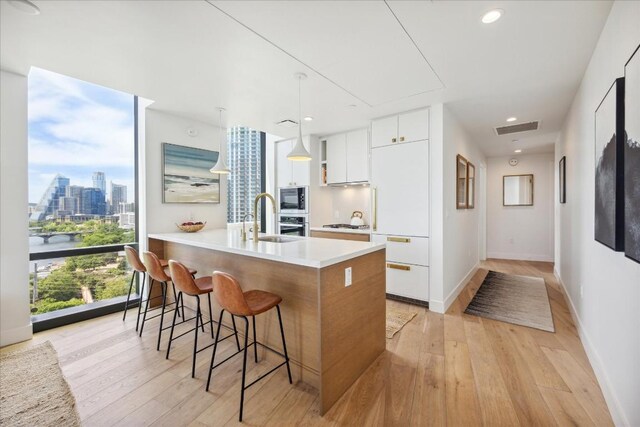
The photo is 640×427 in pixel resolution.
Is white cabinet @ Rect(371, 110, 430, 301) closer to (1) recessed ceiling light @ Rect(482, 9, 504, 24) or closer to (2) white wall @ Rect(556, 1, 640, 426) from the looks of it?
(2) white wall @ Rect(556, 1, 640, 426)

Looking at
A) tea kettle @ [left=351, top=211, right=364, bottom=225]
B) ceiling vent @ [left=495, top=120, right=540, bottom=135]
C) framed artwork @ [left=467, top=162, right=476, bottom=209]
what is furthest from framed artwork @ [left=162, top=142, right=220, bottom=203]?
ceiling vent @ [left=495, top=120, right=540, bottom=135]

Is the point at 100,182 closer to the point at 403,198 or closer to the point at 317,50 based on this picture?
the point at 317,50

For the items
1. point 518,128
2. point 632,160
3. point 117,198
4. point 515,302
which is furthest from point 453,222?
point 117,198

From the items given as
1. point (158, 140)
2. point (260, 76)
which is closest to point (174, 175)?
point (158, 140)

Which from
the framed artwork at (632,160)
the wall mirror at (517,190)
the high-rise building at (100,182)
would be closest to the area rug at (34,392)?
the high-rise building at (100,182)

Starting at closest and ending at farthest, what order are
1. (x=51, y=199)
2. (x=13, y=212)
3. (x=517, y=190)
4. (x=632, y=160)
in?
1. (x=632, y=160)
2. (x=13, y=212)
3. (x=51, y=199)
4. (x=517, y=190)

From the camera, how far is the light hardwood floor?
66.1 inches

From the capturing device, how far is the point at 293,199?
497cm

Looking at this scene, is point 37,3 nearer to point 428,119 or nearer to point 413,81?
point 413,81

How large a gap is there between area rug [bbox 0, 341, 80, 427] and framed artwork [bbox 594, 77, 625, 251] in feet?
10.9

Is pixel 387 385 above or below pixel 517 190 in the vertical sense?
below

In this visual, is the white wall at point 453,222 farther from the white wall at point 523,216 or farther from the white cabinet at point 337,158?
the white wall at point 523,216

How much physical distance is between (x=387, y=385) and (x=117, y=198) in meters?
3.65

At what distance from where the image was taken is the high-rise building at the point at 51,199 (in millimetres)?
2874
